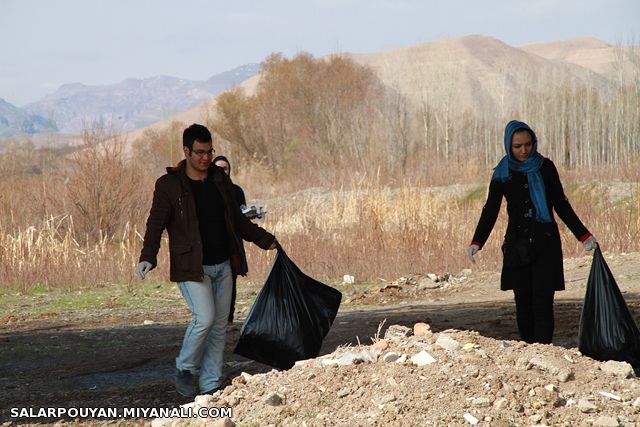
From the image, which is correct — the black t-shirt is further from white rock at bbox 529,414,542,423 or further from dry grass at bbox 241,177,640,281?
dry grass at bbox 241,177,640,281

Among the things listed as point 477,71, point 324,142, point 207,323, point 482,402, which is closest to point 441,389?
point 482,402

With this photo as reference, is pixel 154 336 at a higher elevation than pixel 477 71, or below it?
below

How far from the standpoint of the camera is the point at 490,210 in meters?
6.49

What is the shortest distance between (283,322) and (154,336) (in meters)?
3.43

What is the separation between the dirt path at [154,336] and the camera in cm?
701

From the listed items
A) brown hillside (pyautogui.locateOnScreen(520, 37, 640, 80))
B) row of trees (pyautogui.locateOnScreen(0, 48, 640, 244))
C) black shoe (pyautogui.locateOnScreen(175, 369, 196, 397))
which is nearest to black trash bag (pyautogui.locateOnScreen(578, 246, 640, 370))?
black shoe (pyautogui.locateOnScreen(175, 369, 196, 397))

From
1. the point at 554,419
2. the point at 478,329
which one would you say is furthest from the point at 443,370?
the point at 478,329

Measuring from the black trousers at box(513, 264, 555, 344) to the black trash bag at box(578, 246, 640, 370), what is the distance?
8.9 inches

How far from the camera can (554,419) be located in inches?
191

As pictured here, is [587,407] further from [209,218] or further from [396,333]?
[209,218]

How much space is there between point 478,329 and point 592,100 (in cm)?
2382

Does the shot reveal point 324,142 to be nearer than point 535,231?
No

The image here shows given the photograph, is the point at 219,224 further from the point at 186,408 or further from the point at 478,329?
the point at 478,329

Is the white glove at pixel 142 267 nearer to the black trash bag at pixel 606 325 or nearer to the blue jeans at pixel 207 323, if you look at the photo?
the blue jeans at pixel 207 323
